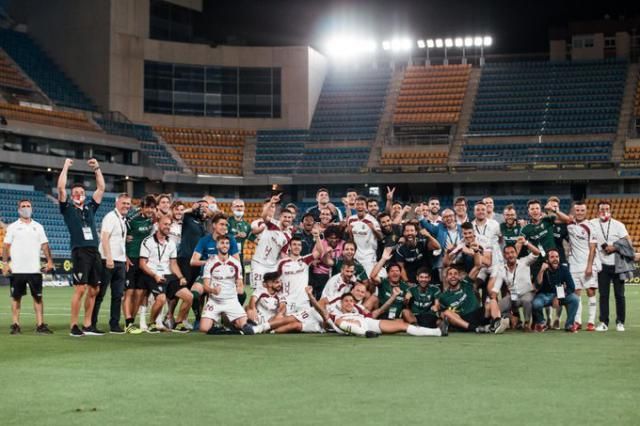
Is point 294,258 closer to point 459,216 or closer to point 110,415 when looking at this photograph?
point 459,216

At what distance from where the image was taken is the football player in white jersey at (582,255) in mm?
15797

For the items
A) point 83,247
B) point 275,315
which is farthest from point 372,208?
point 83,247

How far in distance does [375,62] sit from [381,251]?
4347cm

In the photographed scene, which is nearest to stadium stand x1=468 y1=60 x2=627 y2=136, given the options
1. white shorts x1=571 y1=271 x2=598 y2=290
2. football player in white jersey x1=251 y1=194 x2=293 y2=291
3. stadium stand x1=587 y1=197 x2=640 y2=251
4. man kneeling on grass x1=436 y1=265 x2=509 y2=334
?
stadium stand x1=587 y1=197 x2=640 y2=251

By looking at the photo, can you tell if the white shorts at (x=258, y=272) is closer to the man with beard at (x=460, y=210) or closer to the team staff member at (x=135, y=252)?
the team staff member at (x=135, y=252)

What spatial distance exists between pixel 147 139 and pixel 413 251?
3703cm

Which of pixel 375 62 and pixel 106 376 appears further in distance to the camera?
pixel 375 62

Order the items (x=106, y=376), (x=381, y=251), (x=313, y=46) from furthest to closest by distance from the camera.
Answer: (x=313, y=46) < (x=381, y=251) < (x=106, y=376)

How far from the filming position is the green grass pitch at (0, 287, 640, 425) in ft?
23.3

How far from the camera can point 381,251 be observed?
650 inches

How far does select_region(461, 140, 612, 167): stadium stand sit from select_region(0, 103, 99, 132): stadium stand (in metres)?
19.1

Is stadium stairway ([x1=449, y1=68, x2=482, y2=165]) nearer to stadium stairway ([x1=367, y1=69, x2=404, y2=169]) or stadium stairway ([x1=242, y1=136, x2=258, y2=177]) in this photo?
stadium stairway ([x1=367, y1=69, x2=404, y2=169])

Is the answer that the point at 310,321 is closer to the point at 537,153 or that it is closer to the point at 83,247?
the point at 83,247

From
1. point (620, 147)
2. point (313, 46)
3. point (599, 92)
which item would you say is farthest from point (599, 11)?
point (313, 46)
